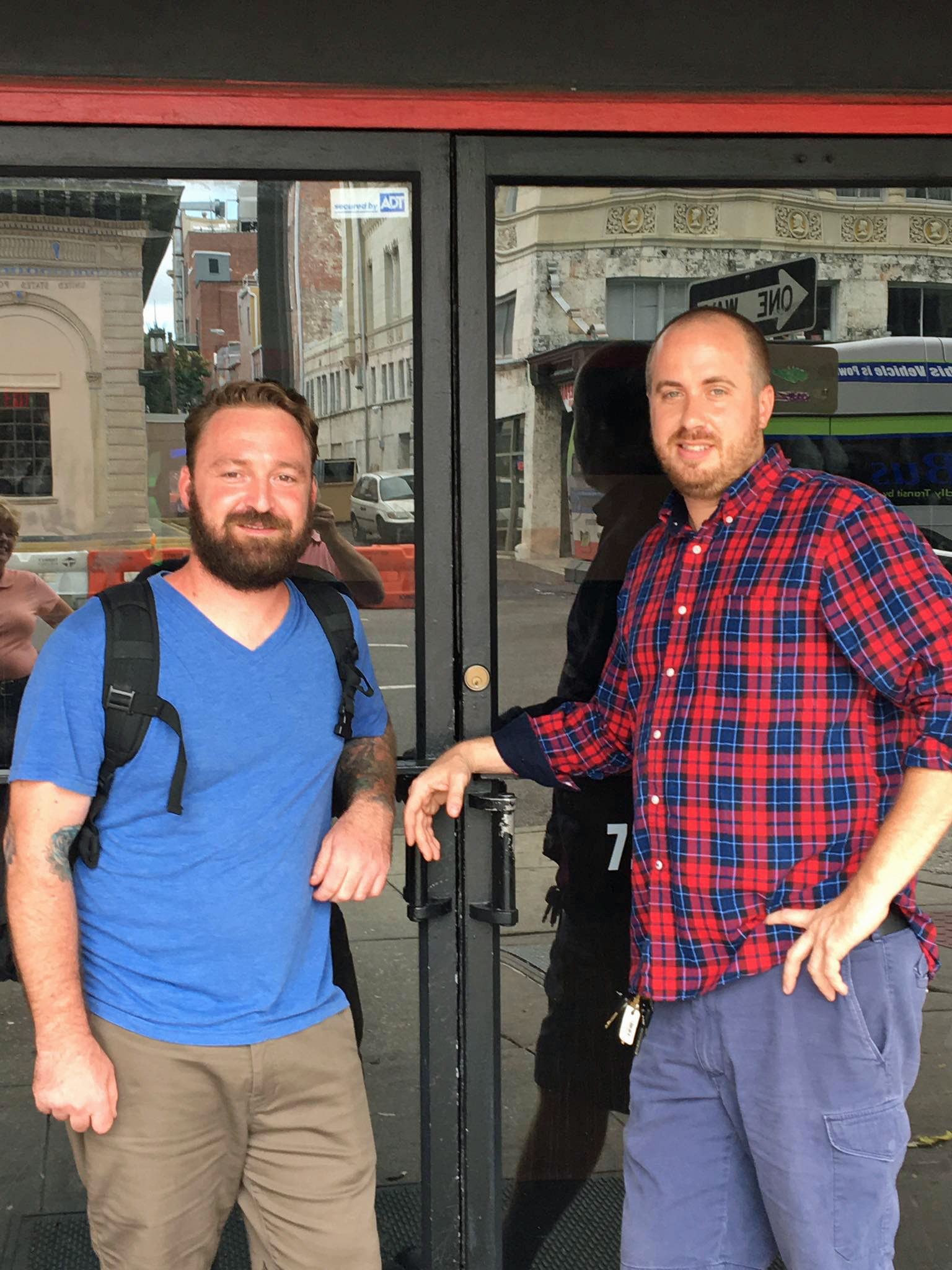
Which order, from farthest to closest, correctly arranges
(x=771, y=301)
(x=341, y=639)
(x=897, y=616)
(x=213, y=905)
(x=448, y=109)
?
(x=771, y=301), (x=448, y=109), (x=341, y=639), (x=213, y=905), (x=897, y=616)

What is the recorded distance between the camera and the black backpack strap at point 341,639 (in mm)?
2037

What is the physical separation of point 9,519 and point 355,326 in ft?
2.41

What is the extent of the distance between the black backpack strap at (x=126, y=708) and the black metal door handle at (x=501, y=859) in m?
0.67

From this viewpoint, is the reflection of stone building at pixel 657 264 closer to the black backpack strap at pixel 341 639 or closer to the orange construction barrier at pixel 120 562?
the black backpack strap at pixel 341 639

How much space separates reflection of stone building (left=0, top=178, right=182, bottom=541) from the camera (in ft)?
7.34

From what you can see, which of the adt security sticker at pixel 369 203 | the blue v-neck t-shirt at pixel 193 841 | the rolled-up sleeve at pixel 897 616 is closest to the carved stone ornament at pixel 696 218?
the adt security sticker at pixel 369 203

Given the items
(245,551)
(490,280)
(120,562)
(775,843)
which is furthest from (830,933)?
(120,562)

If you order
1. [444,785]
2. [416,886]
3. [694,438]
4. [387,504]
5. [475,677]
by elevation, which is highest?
[694,438]

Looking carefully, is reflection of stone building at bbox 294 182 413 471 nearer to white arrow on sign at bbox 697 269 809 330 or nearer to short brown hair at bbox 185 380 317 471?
short brown hair at bbox 185 380 317 471

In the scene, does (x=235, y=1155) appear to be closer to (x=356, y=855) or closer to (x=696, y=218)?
(x=356, y=855)

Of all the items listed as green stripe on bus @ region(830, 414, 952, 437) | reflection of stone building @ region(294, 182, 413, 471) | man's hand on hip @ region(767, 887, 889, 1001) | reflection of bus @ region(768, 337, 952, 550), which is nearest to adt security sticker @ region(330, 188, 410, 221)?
reflection of stone building @ region(294, 182, 413, 471)

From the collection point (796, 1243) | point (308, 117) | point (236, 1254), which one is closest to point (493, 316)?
point (308, 117)

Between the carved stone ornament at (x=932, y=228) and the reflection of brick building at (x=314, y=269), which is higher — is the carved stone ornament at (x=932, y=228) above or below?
above

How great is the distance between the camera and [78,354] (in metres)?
2.28
